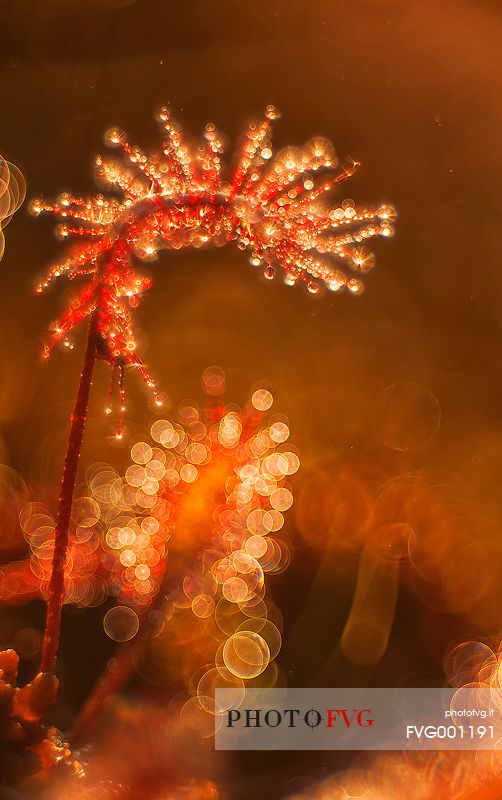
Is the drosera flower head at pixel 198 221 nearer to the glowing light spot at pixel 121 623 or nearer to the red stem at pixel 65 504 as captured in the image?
the red stem at pixel 65 504

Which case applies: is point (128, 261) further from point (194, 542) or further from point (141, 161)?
point (194, 542)

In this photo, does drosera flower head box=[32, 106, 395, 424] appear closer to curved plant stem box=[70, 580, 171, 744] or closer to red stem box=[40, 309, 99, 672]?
red stem box=[40, 309, 99, 672]

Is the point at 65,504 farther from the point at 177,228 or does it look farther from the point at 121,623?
the point at 121,623

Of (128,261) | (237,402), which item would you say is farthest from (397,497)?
(128,261)

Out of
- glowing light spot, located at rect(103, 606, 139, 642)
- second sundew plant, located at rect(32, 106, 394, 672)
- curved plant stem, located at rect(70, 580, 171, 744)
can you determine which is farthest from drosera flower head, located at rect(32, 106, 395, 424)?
glowing light spot, located at rect(103, 606, 139, 642)

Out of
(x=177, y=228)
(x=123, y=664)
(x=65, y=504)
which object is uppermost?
(x=177, y=228)

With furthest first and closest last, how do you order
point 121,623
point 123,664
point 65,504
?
point 121,623 < point 123,664 < point 65,504

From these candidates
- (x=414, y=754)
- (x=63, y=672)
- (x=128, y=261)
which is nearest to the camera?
(x=128, y=261)

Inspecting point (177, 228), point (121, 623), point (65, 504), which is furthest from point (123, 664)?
point (177, 228)
